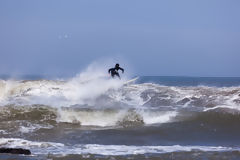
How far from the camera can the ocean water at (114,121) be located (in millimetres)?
11648

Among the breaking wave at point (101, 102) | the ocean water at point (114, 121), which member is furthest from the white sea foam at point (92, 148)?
the breaking wave at point (101, 102)

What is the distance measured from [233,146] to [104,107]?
30.2 feet

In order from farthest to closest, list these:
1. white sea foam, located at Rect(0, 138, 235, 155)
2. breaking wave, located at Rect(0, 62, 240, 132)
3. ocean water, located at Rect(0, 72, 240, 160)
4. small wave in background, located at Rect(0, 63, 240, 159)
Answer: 1. breaking wave, located at Rect(0, 62, 240, 132)
2. small wave in background, located at Rect(0, 63, 240, 159)
3. ocean water, located at Rect(0, 72, 240, 160)
4. white sea foam, located at Rect(0, 138, 235, 155)

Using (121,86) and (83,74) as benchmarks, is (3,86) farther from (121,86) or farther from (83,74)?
(121,86)

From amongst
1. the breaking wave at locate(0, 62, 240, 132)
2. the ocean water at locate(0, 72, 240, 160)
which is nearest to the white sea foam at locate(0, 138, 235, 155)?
the ocean water at locate(0, 72, 240, 160)

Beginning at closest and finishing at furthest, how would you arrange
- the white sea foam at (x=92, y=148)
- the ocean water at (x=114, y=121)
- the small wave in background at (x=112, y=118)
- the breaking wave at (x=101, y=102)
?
1. the white sea foam at (x=92, y=148)
2. the ocean water at (x=114, y=121)
3. the small wave in background at (x=112, y=118)
4. the breaking wave at (x=101, y=102)

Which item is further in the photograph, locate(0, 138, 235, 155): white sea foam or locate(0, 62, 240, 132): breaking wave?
locate(0, 62, 240, 132): breaking wave

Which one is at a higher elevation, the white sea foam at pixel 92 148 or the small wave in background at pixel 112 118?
the small wave in background at pixel 112 118

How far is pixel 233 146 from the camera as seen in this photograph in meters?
12.5

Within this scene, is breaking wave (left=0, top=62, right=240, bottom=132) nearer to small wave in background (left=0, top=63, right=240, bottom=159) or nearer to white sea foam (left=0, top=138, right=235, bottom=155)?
small wave in background (left=0, top=63, right=240, bottom=159)

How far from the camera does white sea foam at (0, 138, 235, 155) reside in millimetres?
11277

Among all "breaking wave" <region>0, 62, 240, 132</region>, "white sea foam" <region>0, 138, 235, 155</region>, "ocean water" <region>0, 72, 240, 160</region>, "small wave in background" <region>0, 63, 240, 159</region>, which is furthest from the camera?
"breaking wave" <region>0, 62, 240, 132</region>

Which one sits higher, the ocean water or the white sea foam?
the ocean water

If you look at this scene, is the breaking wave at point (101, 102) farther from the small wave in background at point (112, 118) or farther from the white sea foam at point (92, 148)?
the white sea foam at point (92, 148)
